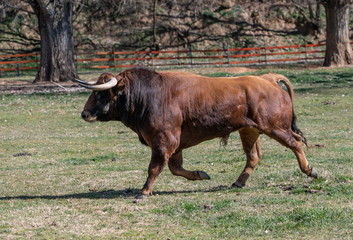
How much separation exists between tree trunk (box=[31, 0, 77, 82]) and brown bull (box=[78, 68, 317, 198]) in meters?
22.7

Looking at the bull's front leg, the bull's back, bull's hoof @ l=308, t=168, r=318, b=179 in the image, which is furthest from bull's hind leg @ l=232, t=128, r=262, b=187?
the bull's front leg

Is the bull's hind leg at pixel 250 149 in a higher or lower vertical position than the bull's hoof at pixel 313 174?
higher

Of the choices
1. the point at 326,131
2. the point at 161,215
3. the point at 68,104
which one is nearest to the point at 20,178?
the point at 161,215

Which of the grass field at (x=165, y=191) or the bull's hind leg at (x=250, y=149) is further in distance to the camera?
the bull's hind leg at (x=250, y=149)

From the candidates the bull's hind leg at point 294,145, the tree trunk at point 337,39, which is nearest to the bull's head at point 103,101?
the bull's hind leg at point 294,145

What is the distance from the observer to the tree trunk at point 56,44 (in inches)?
1260

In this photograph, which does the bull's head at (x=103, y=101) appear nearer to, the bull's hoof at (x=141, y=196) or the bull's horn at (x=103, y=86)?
the bull's horn at (x=103, y=86)

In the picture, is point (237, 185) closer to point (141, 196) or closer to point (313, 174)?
point (313, 174)

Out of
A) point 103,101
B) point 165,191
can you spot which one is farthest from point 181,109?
Result: point 165,191

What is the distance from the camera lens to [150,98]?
9633mm

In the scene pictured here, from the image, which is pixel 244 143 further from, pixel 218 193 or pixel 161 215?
pixel 161 215

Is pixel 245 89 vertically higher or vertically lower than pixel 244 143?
higher

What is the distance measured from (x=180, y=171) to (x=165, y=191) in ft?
1.36

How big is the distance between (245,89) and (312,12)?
44.4 m
